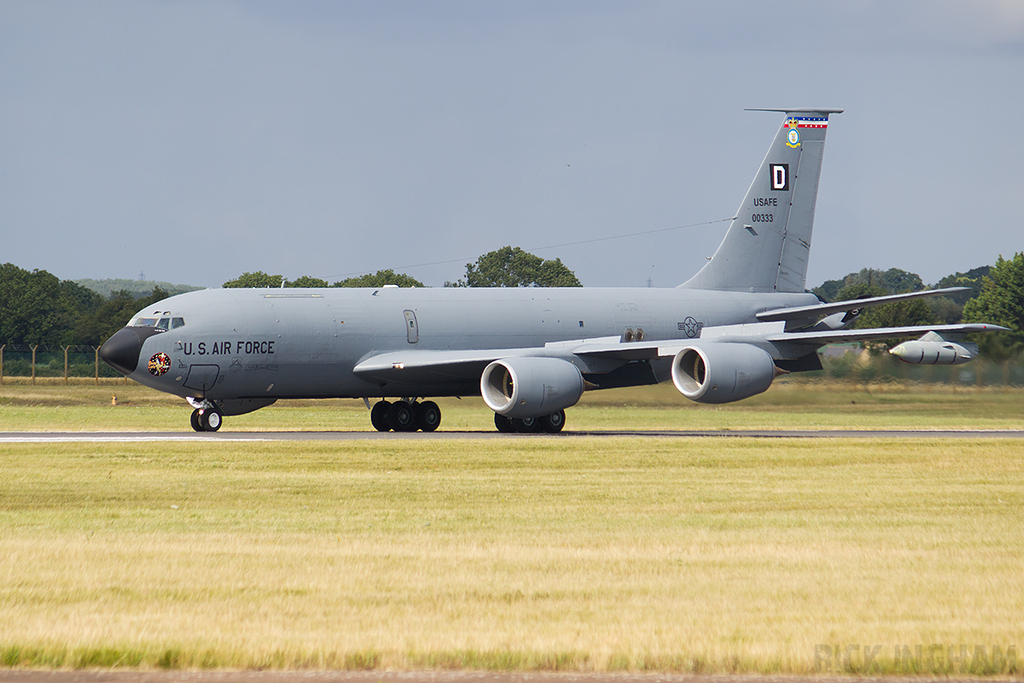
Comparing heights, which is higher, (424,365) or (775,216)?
(775,216)

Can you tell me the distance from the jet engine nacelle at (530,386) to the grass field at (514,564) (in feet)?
26.2

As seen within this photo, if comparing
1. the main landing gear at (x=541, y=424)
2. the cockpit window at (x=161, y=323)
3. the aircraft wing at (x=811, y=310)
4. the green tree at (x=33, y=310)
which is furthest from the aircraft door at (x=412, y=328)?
the green tree at (x=33, y=310)

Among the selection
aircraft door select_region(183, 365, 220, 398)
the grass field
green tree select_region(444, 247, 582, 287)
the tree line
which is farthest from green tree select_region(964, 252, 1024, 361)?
the grass field

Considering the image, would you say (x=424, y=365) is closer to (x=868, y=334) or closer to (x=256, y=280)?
(x=868, y=334)

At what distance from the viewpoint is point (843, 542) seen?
12.6 metres

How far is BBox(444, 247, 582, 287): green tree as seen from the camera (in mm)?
125000

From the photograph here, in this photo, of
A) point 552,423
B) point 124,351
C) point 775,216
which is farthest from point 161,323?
point 775,216

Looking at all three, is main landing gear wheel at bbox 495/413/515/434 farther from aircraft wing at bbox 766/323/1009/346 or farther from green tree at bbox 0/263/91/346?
green tree at bbox 0/263/91/346

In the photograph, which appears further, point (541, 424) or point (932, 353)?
point (932, 353)

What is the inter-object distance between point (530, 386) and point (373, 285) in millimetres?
93746

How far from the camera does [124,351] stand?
30.8 meters

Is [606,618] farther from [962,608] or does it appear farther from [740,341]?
[740,341]

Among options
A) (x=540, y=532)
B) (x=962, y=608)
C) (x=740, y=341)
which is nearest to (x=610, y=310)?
(x=740, y=341)

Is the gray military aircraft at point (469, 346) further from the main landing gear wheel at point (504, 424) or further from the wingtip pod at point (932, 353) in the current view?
the main landing gear wheel at point (504, 424)
